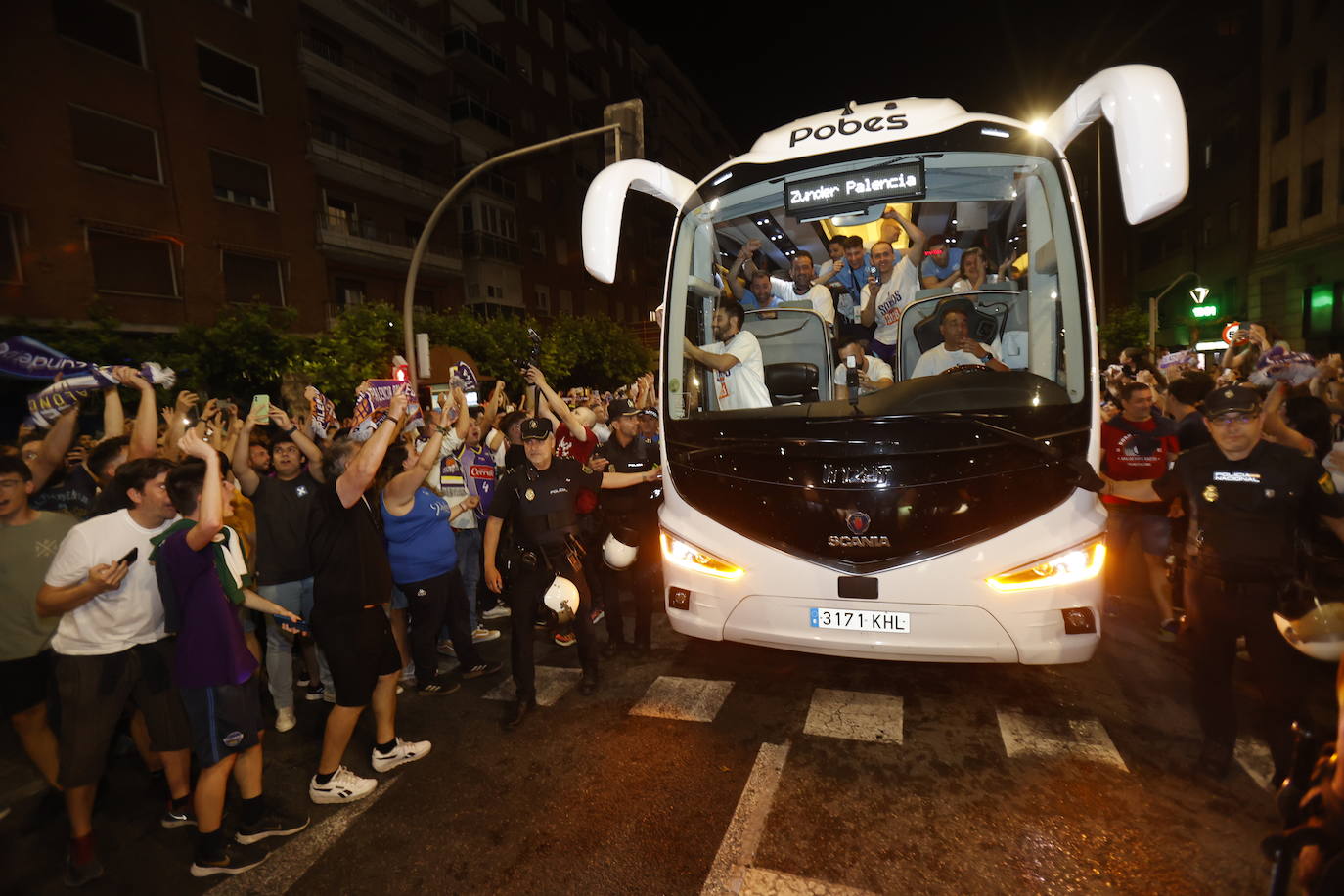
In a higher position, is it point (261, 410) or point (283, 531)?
point (261, 410)

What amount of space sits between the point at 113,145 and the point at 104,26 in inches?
115

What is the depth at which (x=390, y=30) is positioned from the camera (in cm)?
2531

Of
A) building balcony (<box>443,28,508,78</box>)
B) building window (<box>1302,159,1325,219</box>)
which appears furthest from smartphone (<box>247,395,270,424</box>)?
building window (<box>1302,159,1325,219</box>)

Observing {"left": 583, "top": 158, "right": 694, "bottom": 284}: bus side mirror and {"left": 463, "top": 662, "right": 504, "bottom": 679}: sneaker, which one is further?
{"left": 463, "top": 662, "right": 504, "bottom": 679}: sneaker

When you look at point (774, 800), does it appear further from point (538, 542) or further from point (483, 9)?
point (483, 9)

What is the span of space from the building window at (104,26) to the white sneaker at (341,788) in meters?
→ 20.9

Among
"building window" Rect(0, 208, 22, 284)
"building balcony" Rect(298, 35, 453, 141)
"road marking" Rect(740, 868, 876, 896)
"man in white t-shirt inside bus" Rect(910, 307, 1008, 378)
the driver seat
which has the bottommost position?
"road marking" Rect(740, 868, 876, 896)

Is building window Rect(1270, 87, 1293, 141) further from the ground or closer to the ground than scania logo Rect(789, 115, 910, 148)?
further from the ground

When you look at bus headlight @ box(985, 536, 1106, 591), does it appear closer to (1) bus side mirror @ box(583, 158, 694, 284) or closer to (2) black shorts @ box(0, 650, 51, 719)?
(1) bus side mirror @ box(583, 158, 694, 284)

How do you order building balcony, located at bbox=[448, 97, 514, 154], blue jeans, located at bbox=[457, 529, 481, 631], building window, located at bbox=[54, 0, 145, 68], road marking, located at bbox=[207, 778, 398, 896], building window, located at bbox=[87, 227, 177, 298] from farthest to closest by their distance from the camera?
building balcony, located at bbox=[448, 97, 514, 154] → building window, located at bbox=[87, 227, 177, 298] → building window, located at bbox=[54, 0, 145, 68] → blue jeans, located at bbox=[457, 529, 481, 631] → road marking, located at bbox=[207, 778, 398, 896]

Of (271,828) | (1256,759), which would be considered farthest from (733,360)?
(271,828)

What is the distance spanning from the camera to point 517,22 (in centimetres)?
3400

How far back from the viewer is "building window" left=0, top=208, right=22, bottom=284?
14438mm

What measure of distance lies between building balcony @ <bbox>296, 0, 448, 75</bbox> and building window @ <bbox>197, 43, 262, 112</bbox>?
14.1 feet
